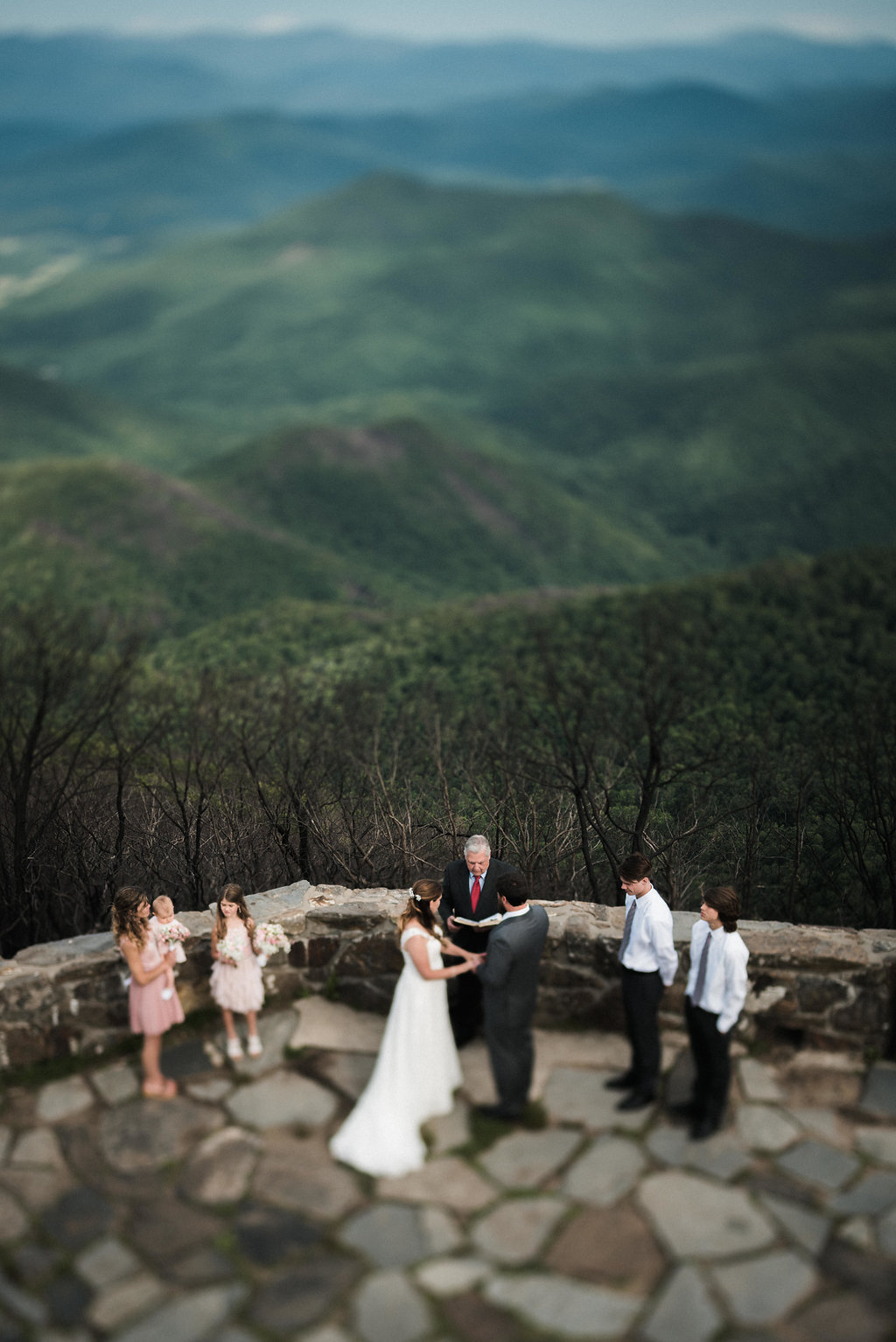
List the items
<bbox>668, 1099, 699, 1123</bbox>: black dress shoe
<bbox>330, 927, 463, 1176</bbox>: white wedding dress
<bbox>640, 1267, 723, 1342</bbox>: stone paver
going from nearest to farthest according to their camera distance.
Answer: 1. <bbox>640, 1267, 723, 1342</bbox>: stone paver
2. <bbox>330, 927, 463, 1176</bbox>: white wedding dress
3. <bbox>668, 1099, 699, 1123</bbox>: black dress shoe

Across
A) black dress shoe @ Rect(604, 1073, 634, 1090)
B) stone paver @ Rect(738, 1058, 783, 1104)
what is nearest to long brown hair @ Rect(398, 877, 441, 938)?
black dress shoe @ Rect(604, 1073, 634, 1090)

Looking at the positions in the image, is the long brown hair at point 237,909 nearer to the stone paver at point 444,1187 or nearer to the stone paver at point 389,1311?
the stone paver at point 444,1187

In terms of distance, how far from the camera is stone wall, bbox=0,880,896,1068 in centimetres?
776

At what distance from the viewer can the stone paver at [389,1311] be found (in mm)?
5559

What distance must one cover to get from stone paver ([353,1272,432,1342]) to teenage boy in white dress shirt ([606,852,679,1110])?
2081 mm

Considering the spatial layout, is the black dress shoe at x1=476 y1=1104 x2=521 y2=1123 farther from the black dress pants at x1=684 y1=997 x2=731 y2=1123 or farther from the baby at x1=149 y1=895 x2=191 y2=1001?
the baby at x1=149 y1=895 x2=191 y2=1001

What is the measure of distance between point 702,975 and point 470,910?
6.17ft

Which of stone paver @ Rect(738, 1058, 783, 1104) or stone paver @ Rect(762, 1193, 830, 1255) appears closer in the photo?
stone paver @ Rect(762, 1193, 830, 1255)

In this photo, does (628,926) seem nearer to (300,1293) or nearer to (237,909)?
(237,909)

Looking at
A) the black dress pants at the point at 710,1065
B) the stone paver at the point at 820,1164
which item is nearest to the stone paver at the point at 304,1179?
the black dress pants at the point at 710,1065

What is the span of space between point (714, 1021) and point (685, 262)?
5720 inches

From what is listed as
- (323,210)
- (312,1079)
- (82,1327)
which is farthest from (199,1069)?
(323,210)

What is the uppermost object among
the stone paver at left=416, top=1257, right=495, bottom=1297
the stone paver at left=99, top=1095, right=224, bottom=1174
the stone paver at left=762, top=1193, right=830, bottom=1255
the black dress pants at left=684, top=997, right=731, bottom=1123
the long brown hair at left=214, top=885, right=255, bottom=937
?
the long brown hair at left=214, top=885, right=255, bottom=937

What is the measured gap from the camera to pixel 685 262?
138875 millimetres
